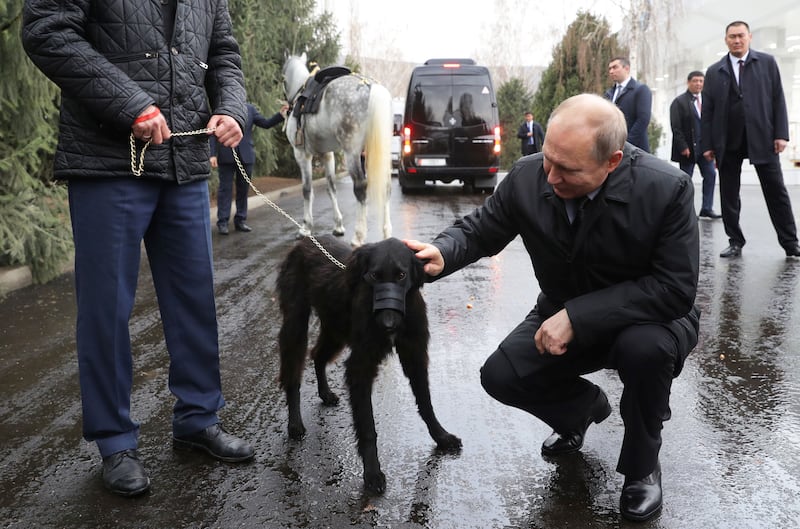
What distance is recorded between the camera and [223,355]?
5.11 meters

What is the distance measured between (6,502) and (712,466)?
9.54ft

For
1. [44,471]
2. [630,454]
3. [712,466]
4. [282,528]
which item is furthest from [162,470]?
[712,466]

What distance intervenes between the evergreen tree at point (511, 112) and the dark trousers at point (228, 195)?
22983mm

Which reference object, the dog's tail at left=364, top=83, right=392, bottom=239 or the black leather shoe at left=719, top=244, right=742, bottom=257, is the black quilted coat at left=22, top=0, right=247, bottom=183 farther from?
the black leather shoe at left=719, top=244, right=742, bottom=257

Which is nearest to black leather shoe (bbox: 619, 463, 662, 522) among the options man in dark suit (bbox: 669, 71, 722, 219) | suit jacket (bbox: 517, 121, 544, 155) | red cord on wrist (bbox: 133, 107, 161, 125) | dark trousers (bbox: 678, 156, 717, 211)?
red cord on wrist (bbox: 133, 107, 161, 125)

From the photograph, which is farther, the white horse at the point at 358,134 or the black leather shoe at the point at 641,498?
the white horse at the point at 358,134

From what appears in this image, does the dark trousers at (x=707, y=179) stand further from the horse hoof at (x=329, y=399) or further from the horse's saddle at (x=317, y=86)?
the horse hoof at (x=329, y=399)

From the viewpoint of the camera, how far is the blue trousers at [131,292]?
3.10 m

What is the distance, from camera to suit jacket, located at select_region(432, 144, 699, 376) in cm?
292

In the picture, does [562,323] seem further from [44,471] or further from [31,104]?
[31,104]

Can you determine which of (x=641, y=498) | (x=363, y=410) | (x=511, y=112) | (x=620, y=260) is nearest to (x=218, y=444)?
(x=363, y=410)

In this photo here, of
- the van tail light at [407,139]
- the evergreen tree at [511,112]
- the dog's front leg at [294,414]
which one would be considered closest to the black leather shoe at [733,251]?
the dog's front leg at [294,414]

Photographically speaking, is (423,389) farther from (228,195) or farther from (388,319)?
(228,195)

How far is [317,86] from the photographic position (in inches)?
412
